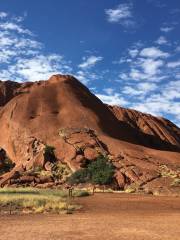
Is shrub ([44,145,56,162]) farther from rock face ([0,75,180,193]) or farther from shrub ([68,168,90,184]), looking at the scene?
shrub ([68,168,90,184])

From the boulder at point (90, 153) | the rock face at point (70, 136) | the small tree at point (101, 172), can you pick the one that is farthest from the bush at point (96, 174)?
the boulder at point (90, 153)

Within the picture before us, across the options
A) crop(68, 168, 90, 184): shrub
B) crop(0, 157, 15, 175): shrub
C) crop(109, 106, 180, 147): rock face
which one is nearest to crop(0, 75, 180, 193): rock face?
crop(0, 157, 15, 175): shrub

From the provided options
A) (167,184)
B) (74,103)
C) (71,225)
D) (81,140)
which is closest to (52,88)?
(74,103)

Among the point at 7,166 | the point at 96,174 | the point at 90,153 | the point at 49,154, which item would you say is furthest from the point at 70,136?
the point at 96,174

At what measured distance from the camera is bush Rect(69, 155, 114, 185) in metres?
60.5

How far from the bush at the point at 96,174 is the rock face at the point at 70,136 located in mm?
1373

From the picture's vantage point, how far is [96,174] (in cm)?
6097

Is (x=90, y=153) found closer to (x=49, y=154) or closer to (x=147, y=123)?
(x=49, y=154)

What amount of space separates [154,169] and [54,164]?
563 inches

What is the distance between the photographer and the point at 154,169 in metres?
61.8

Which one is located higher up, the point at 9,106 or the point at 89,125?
the point at 9,106

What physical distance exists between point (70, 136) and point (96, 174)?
41.8ft

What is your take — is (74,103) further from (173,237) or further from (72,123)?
(173,237)

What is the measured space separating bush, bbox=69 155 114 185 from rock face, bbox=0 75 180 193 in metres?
1.37
